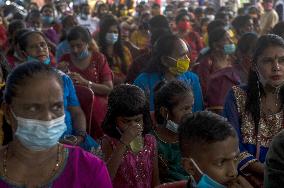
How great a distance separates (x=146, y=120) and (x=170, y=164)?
1.02 feet

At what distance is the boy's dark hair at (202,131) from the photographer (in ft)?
8.46

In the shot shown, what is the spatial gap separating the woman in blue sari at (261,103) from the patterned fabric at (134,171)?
557 millimetres

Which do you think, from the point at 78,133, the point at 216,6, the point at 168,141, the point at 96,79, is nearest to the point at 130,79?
the point at 96,79

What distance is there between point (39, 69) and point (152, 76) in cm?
Result: 258

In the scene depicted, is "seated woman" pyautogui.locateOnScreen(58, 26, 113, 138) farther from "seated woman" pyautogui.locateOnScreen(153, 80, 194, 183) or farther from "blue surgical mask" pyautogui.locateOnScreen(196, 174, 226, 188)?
"blue surgical mask" pyautogui.locateOnScreen(196, 174, 226, 188)

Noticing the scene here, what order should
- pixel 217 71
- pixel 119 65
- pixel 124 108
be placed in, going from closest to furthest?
pixel 124 108
pixel 217 71
pixel 119 65

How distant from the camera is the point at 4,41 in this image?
336 inches


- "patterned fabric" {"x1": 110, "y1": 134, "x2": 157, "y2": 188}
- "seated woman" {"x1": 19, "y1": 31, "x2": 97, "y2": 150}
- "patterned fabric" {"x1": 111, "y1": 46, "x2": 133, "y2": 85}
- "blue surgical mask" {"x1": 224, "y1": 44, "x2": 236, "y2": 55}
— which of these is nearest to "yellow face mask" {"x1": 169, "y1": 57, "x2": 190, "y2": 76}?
"seated woman" {"x1": 19, "y1": 31, "x2": 97, "y2": 150}

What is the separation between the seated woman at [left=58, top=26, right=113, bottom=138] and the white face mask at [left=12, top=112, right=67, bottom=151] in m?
2.71

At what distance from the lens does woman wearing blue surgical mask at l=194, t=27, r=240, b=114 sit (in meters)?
5.15

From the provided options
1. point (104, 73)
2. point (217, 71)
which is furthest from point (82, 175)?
point (217, 71)

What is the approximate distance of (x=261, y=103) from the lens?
3.42 m

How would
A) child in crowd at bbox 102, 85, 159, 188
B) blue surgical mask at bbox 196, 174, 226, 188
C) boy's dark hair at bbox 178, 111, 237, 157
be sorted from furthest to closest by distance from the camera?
A: child in crowd at bbox 102, 85, 159, 188, boy's dark hair at bbox 178, 111, 237, 157, blue surgical mask at bbox 196, 174, 226, 188

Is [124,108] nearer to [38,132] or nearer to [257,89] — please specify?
[257,89]
